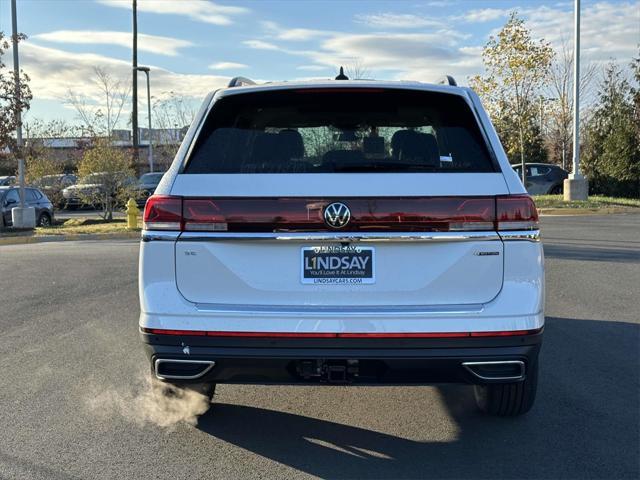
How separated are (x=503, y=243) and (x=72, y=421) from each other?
2909 mm

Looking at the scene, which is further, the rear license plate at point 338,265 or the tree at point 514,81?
the tree at point 514,81

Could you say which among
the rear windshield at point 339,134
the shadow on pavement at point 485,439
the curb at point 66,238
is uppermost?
the rear windshield at point 339,134

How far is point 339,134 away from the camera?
3.97m

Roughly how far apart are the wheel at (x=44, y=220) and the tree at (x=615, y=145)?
19.7 meters

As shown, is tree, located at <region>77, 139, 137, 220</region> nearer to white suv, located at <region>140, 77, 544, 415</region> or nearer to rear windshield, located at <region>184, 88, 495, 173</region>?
rear windshield, located at <region>184, 88, 495, 173</region>

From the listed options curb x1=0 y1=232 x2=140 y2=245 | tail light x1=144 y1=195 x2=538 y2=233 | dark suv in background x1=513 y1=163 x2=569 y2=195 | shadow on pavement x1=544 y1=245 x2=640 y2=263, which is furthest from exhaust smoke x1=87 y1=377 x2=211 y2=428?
dark suv in background x1=513 y1=163 x2=569 y2=195

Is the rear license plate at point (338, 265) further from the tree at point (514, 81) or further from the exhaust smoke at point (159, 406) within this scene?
the tree at point (514, 81)

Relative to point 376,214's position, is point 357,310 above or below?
below

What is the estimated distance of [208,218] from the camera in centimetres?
325

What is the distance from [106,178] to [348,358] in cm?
1882

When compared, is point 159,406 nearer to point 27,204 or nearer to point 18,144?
point 18,144

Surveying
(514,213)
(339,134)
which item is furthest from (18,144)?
(514,213)

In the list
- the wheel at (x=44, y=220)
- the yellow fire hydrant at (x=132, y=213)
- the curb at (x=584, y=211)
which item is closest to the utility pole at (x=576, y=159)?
the curb at (x=584, y=211)

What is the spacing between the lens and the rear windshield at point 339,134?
3494mm
